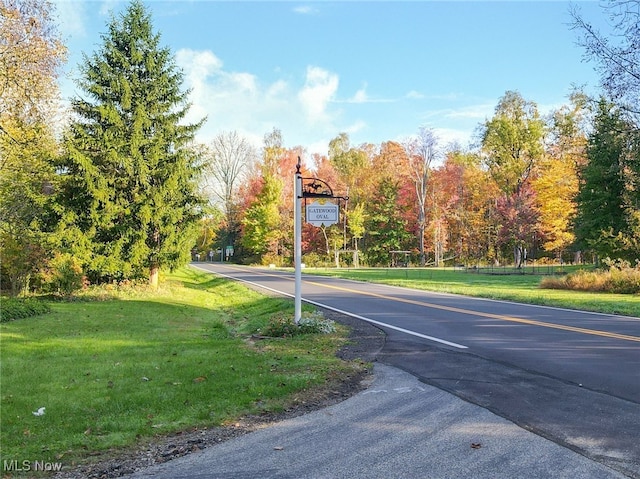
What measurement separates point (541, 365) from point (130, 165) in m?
19.8

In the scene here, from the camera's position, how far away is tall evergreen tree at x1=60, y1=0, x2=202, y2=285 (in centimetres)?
2156

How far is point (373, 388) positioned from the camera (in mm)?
6371

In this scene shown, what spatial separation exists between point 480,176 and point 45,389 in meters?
57.5

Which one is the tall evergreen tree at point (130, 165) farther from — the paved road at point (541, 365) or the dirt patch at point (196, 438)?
the dirt patch at point (196, 438)

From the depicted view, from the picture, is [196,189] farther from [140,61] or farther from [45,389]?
[45,389]

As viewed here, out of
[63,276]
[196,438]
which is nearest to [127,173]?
Answer: [63,276]

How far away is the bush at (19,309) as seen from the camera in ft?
43.8

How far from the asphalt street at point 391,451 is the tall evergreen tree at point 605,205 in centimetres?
2517

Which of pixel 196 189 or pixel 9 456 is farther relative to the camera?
pixel 196 189

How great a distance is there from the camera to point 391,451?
4.24 m

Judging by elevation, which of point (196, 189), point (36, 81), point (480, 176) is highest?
point (480, 176)

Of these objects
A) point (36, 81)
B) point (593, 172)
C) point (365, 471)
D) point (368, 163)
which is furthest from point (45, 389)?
point (368, 163)

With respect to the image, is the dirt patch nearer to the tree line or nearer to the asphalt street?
the asphalt street

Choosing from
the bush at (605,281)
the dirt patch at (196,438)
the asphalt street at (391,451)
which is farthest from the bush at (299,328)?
the bush at (605,281)
